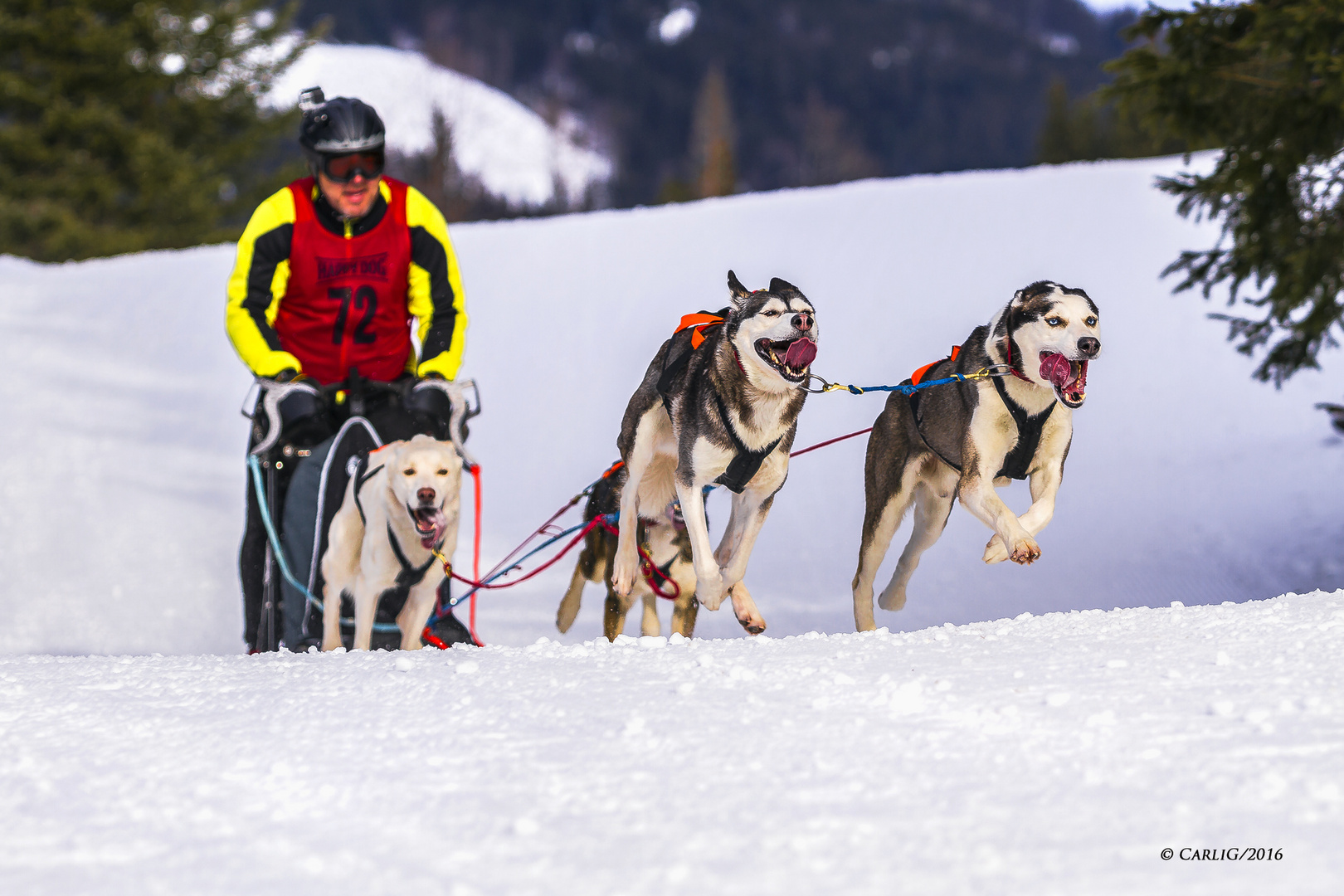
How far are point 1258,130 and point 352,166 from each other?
196 inches

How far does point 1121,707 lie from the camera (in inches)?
108

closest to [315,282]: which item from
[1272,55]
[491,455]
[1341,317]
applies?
[1272,55]

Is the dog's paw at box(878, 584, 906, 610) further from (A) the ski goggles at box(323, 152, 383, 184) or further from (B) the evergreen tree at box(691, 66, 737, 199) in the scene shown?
(B) the evergreen tree at box(691, 66, 737, 199)

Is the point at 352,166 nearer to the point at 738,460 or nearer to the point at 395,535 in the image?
the point at 395,535

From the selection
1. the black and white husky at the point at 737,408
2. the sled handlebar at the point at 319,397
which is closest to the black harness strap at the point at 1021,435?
the black and white husky at the point at 737,408

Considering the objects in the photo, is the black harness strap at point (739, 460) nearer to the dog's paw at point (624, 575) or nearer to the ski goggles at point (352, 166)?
the dog's paw at point (624, 575)

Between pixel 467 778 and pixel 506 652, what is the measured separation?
1160 millimetres

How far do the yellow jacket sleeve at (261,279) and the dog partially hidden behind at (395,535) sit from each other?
549 millimetres

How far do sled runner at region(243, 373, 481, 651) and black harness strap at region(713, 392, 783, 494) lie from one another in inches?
46.4

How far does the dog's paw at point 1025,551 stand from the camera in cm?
332

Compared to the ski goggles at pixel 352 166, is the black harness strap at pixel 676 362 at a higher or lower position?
lower

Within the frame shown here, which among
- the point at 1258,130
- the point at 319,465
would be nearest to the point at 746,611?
the point at 319,465

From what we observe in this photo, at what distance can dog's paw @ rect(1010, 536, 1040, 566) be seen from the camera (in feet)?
10.9

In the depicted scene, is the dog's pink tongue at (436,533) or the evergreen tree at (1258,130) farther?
the evergreen tree at (1258,130)
